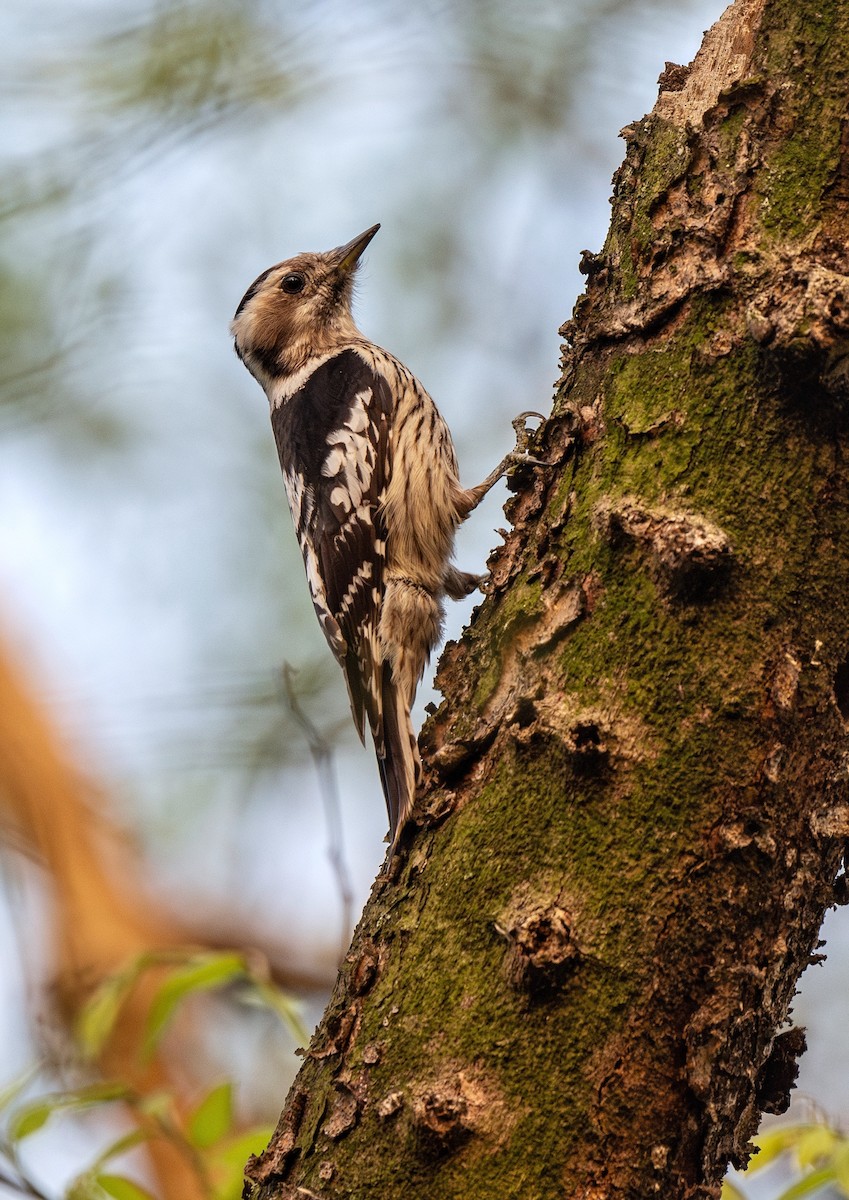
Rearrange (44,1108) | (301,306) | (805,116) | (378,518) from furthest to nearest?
(301,306) → (378,518) → (44,1108) → (805,116)

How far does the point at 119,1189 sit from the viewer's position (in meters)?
2.20

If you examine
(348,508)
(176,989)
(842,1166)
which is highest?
(348,508)

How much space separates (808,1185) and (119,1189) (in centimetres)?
130

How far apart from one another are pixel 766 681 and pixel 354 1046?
87 centimetres

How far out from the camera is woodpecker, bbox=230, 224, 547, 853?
3834 mm

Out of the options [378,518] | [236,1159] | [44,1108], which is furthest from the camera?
[378,518]

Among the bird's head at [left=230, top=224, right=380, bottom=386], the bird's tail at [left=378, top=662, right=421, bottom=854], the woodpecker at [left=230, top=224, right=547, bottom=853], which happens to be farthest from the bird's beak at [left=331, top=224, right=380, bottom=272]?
the bird's tail at [left=378, top=662, right=421, bottom=854]

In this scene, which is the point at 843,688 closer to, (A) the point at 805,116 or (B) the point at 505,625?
(B) the point at 505,625

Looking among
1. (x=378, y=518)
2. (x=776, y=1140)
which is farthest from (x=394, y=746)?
(x=776, y=1140)

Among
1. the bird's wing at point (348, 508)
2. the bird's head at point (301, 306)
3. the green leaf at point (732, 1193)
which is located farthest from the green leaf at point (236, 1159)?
the bird's head at point (301, 306)

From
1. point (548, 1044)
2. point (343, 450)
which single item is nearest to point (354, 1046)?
→ point (548, 1044)

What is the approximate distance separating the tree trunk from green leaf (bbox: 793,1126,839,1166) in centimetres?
59

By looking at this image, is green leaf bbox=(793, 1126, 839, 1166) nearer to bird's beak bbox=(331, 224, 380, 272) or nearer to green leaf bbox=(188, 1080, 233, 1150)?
green leaf bbox=(188, 1080, 233, 1150)

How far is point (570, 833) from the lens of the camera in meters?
1.77
